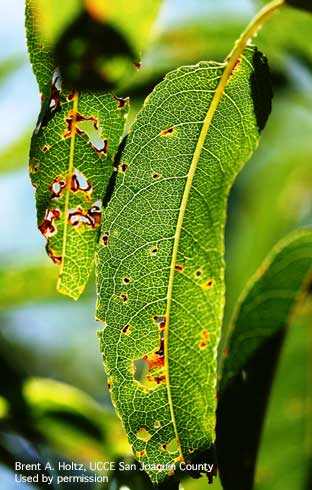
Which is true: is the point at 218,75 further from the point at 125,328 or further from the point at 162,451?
the point at 162,451

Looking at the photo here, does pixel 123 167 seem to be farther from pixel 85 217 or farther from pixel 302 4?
pixel 302 4

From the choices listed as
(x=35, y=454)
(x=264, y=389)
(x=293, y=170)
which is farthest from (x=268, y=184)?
(x=264, y=389)

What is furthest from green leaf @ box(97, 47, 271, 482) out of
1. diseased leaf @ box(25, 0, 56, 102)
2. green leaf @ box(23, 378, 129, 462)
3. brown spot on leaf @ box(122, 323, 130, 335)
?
green leaf @ box(23, 378, 129, 462)

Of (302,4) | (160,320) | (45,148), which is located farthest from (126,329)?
(302,4)

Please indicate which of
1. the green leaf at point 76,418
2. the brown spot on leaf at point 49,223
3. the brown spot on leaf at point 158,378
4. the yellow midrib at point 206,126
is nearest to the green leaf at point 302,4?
the yellow midrib at point 206,126

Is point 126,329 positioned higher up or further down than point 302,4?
further down

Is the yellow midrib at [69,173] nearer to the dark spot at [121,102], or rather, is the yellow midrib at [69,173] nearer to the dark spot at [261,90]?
the dark spot at [121,102]

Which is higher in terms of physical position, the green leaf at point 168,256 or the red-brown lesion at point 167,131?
the red-brown lesion at point 167,131
